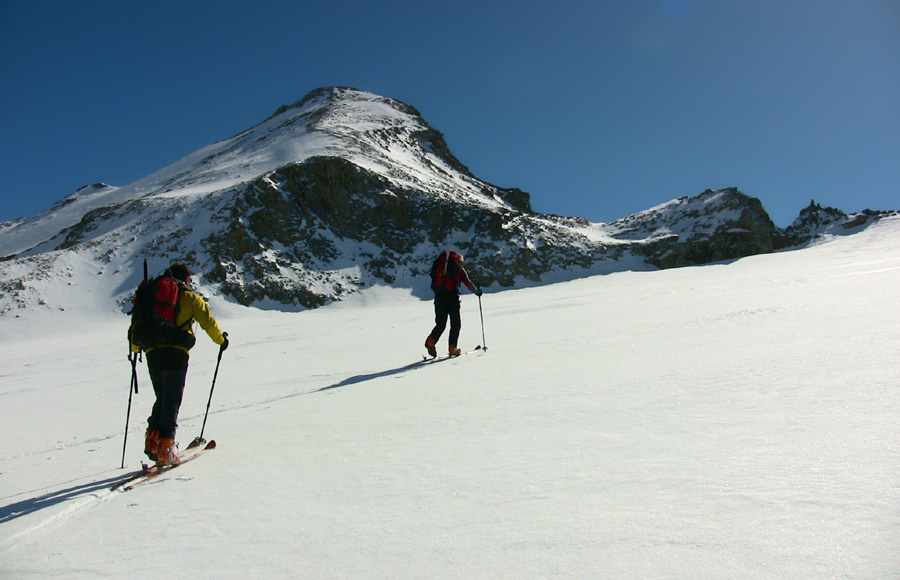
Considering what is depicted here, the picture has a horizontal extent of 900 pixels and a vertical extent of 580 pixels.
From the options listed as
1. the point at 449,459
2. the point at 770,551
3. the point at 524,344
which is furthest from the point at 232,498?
the point at 524,344

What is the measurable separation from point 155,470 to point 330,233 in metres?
35.6

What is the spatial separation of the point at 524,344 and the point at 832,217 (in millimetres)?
56014

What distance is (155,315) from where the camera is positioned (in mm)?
4293

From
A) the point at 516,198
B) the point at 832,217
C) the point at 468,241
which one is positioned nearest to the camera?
the point at 468,241

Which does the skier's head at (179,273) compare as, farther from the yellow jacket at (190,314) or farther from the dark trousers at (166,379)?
the dark trousers at (166,379)

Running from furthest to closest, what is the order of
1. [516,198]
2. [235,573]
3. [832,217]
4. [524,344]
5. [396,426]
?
[516,198], [832,217], [524,344], [396,426], [235,573]

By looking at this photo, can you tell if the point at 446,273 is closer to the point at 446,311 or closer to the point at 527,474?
the point at 446,311

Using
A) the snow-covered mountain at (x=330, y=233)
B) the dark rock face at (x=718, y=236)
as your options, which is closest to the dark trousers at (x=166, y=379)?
the snow-covered mountain at (x=330, y=233)

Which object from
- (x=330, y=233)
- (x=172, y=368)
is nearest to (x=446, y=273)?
(x=172, y=368)

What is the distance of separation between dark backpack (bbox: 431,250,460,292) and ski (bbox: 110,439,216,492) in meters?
4.96

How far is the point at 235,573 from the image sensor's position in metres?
2.31

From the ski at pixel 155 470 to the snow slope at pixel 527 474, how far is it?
0.14 metres

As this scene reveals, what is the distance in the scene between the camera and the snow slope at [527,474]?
2.11 m

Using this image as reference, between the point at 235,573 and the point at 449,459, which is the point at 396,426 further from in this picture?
the point at 235,573
